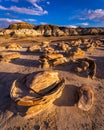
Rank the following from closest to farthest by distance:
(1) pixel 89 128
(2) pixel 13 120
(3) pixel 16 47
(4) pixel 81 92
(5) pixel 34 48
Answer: (1) pixel 89 128
(2) pixel 13 120
(4) pixel 81 92
(5) pixel 34 48
(3) pixel 16 47

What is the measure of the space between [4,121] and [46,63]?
14.8 ft

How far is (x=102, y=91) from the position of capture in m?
7.17

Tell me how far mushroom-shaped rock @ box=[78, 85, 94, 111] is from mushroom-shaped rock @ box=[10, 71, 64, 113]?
0.78 m

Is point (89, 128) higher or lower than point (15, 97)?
lower

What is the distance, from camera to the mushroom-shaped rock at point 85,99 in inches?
240

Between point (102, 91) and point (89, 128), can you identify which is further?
point (102, 91)

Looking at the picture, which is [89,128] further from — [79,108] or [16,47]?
[16,47]

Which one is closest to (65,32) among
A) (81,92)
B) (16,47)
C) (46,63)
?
(16,47)

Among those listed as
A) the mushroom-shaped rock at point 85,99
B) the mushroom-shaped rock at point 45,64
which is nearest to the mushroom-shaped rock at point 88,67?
the mushroom-shaped rock at point 45,64

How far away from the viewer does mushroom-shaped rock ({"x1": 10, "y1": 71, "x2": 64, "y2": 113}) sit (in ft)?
20.0

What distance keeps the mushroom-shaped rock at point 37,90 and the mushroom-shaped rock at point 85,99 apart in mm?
781

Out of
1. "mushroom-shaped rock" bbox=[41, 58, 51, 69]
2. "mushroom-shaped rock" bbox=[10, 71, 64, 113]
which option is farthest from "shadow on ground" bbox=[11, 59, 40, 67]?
"mushroom-shaped rock" bbox=[10, 71, 64, 113]

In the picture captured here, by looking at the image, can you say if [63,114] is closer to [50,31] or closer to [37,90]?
[37,90]

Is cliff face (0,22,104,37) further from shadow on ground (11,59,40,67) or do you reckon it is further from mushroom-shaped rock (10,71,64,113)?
mushroom-shaped rock (10,71,64,113)
